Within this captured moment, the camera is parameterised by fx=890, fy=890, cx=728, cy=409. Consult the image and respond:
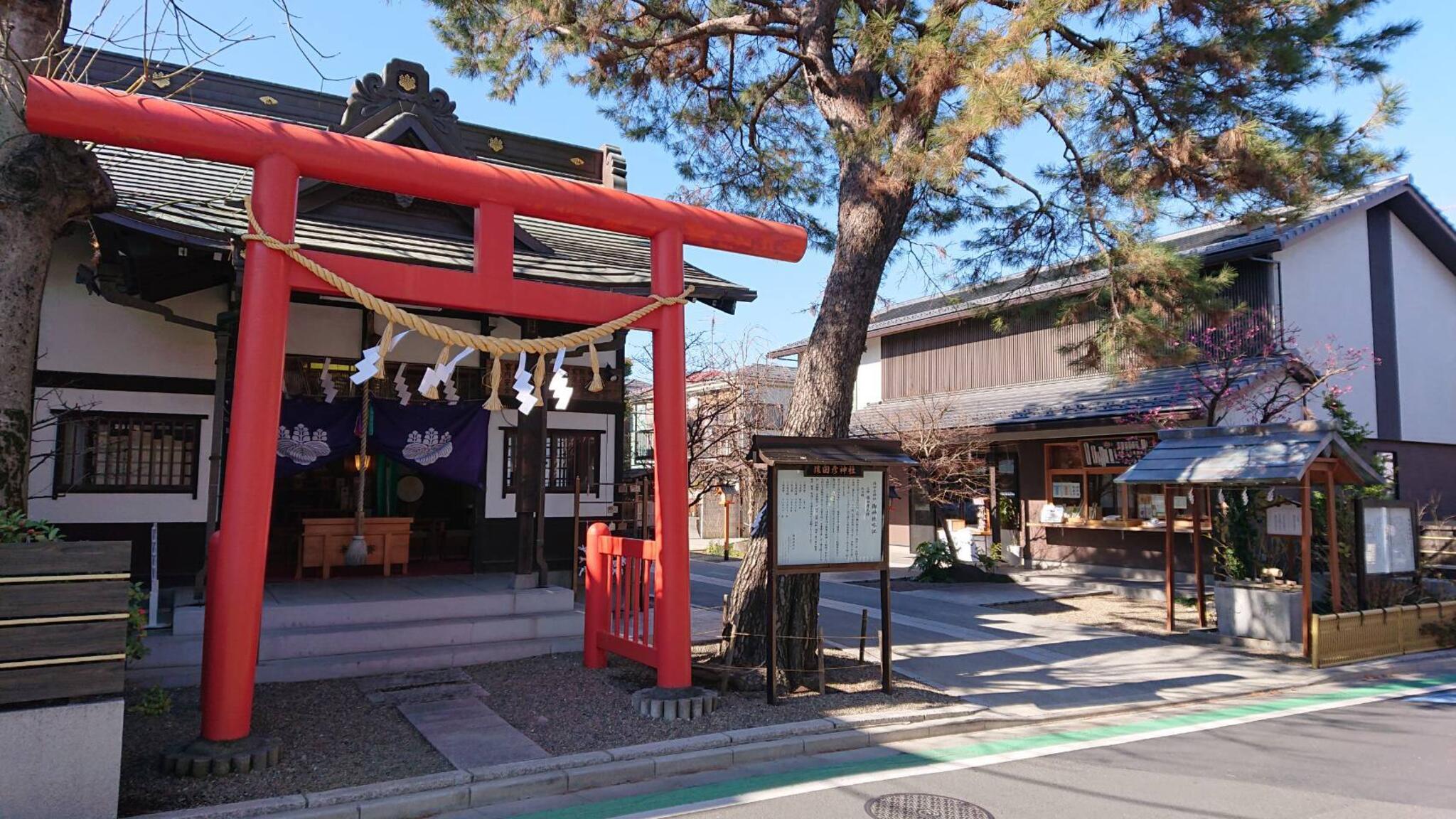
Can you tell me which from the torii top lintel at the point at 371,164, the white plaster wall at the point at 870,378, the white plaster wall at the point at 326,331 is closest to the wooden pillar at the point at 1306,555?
the torii top lintel at the point at 371,164

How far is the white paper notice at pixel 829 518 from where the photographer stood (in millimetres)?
8156

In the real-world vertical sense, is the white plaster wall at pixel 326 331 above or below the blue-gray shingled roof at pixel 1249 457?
above

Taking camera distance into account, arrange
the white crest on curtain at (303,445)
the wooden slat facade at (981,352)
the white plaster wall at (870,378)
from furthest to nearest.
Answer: the white plaster wall at (870,378) → the wooden slat facade at (981,352) → the white crest on curtain at (303,445)

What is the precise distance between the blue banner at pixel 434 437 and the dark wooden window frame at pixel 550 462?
131 centimetres

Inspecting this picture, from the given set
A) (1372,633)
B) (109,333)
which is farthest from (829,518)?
(109,333)

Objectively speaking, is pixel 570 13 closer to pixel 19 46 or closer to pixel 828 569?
pixel 19 46

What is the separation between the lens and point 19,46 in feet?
20.0

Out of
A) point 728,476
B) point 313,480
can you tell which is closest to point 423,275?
point 313,480

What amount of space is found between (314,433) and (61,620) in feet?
17.5

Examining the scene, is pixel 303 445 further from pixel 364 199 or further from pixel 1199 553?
pixel 1199 553

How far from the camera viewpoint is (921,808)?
5.68 m

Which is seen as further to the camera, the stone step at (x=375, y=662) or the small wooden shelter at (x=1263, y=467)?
the small wooden shelter at (x=1263, y=467)

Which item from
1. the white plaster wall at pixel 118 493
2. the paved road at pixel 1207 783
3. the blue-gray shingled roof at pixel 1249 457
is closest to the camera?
the paved road at pixel 1207 783

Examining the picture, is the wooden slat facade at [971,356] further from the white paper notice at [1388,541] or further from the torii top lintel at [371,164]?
the torii top lintel at [371,164]
